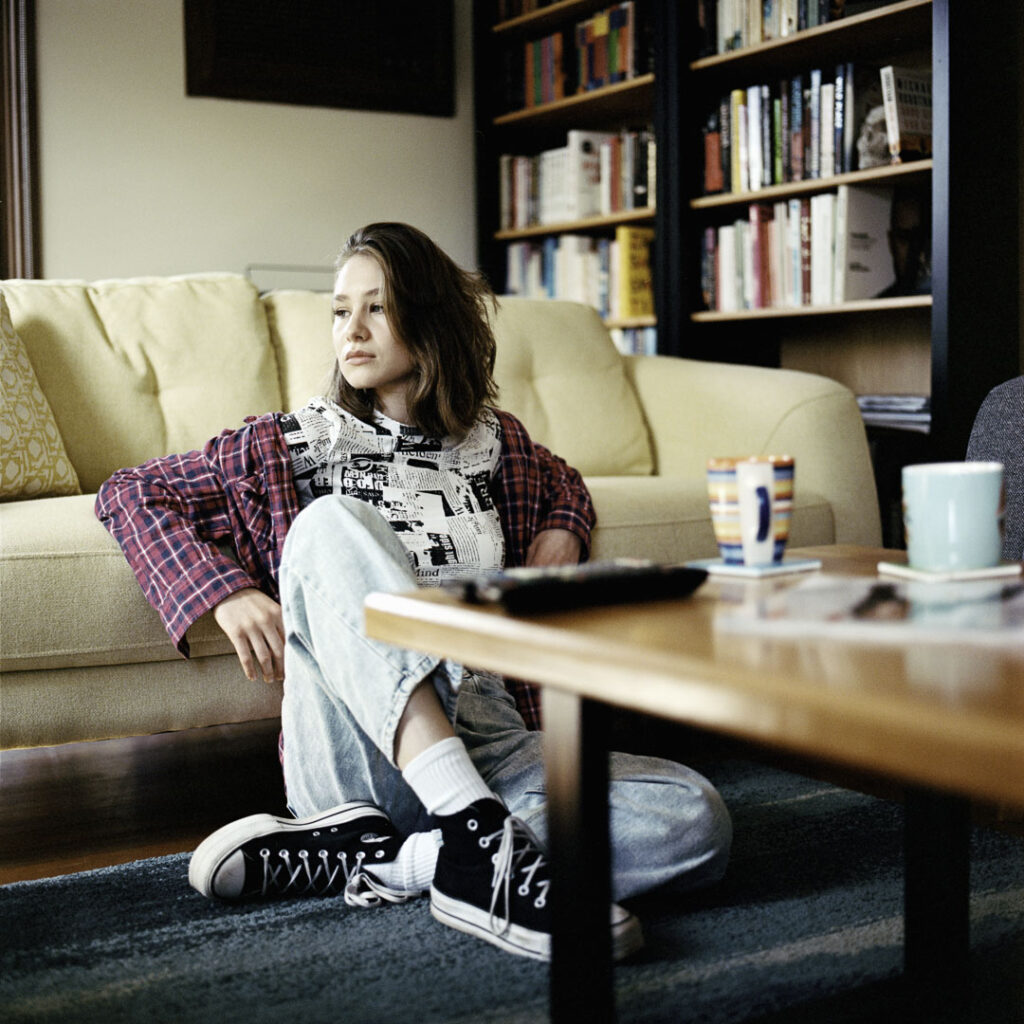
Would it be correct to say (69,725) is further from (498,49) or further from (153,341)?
(498,49)

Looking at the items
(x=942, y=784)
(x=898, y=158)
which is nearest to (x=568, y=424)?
(x=898, y=158)

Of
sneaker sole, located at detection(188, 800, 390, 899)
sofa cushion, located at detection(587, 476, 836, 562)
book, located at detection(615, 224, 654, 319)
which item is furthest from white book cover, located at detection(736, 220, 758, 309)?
sneaker sole, located at detection(188, 800, 390, 899)

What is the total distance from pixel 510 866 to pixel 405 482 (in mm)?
562

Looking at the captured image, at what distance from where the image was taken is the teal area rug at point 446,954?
1087 millimetres

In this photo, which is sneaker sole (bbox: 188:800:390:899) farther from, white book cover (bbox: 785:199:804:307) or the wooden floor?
white book cover (bbox: 785:199:804:307)

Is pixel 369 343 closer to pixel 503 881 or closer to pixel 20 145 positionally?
pixel 503 881

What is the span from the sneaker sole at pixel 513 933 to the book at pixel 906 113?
202cm

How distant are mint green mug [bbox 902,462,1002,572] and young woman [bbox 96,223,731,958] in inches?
14.8

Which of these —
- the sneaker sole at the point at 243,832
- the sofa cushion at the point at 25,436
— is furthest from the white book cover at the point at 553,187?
the sneaker sole at the point at 243,832

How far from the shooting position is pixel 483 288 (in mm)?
1729

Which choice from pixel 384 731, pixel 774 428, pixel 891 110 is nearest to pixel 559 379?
pixel 774 428

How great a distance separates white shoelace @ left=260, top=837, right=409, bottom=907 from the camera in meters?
1.33

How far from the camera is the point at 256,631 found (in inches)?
56.2

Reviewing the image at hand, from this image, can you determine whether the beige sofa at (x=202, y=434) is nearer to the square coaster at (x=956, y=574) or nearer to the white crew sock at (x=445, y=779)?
the white crew sock at (x=445, y=779)
